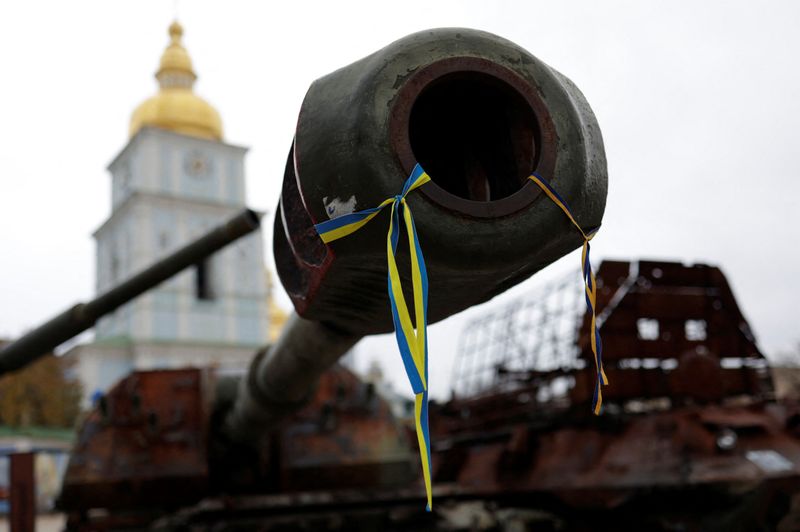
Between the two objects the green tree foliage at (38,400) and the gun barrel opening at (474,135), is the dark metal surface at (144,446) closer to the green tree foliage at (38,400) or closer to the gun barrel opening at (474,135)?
the gun barrel opening at (474,135)

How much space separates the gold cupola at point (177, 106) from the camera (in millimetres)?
40625

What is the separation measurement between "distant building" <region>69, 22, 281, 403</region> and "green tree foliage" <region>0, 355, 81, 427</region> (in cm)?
123

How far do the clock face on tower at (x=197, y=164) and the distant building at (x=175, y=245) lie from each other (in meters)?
0.04

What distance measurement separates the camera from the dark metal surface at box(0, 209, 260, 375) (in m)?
5.75

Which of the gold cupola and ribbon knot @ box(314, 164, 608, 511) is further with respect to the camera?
the gold cupola

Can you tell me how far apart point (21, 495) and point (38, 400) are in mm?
31624

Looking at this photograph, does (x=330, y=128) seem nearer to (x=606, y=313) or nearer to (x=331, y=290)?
(x=331, y=290)

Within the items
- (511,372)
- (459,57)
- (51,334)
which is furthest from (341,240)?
(511,372)

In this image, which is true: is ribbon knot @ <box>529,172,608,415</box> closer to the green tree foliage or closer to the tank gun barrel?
the tank gun barrel

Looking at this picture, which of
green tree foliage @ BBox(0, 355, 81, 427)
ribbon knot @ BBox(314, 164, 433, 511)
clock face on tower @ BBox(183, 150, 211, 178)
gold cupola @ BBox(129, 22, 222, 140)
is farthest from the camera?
gold cupola @ BBox(129, 22, 222, 140)

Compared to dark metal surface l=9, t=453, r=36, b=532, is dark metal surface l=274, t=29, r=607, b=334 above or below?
above

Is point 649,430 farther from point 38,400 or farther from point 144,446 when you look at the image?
point 38,400

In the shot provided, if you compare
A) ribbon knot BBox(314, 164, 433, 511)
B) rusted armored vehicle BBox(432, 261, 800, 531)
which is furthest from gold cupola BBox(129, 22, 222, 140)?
ribbon knot BBox(314, 164, 433, 511)

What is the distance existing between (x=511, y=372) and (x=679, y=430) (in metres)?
3.09
